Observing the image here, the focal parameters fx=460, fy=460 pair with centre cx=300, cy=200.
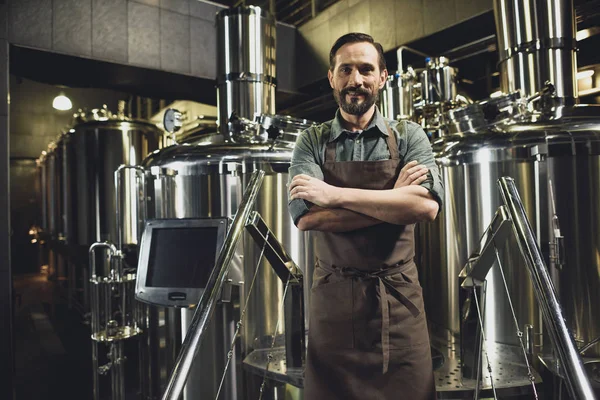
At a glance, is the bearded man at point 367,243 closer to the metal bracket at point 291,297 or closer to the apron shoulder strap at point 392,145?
the apron shoulder strap at point 392,145

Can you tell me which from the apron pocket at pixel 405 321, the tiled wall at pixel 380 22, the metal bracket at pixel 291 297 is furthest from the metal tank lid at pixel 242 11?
the apron pocket at pixel 405 321

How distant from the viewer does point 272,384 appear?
9.75 ft

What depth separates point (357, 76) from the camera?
5.56 ft

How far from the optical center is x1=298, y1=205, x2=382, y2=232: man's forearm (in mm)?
1662

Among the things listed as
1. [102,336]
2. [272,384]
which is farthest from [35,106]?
[272,384]

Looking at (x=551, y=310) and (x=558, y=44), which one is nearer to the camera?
(x=551, y=310)

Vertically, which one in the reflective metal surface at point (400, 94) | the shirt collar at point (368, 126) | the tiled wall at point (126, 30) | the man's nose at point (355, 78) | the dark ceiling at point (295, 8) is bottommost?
the shirt collar at point (368, 126)

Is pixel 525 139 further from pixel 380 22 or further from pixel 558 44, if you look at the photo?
pixel 380 22

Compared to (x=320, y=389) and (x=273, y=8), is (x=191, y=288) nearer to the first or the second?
(x=320, y=389)

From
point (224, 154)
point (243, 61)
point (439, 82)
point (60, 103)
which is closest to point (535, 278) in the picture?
point (224, 154)

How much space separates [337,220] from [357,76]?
0.53 metres

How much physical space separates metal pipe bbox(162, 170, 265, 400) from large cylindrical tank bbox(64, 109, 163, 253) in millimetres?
4796

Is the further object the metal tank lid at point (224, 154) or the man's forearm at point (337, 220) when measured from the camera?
the metal tank lid at point (224, 154)

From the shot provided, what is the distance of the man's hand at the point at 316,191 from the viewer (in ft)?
5.45
